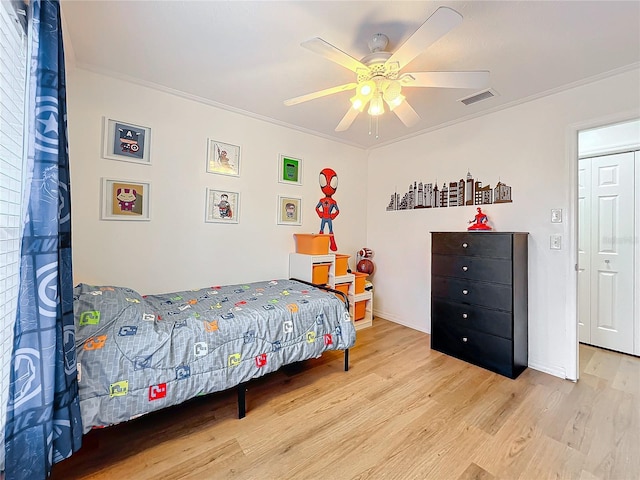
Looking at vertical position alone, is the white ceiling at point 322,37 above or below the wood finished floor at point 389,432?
above

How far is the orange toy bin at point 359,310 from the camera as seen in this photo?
11.3 feet

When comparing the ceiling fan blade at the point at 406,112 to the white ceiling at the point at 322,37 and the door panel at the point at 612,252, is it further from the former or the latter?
the door panel at the point at 612,252

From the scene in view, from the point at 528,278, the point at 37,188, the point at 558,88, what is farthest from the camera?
the point at 528,278

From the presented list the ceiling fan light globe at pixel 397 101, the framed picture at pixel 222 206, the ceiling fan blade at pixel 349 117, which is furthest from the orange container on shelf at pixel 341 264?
the ceiling fan light globe at pixel 397 101

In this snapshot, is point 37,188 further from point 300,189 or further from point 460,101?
point 460,101

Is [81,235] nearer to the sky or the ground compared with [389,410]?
nearer to the sky

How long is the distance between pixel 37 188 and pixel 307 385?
2.01 meters

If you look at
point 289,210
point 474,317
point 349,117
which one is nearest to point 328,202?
point 289,210

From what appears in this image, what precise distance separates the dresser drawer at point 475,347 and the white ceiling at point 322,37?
7.09ft

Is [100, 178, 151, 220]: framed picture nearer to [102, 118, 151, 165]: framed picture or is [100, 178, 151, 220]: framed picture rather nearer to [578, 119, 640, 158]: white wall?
[102, 118, 151, 165]: framed picture

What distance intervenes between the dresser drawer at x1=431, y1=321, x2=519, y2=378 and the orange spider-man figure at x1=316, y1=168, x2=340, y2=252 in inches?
61.5

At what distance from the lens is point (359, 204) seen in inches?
157

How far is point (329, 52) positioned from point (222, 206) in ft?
5.99

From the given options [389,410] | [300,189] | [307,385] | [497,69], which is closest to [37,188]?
[307,385]
